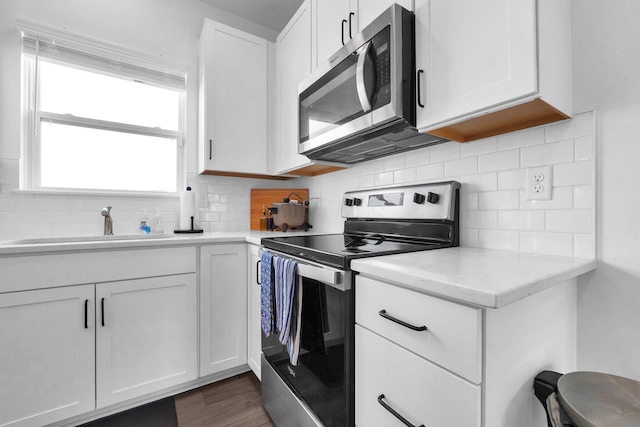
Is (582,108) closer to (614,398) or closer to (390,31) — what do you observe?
(390,31)

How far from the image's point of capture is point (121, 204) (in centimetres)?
200

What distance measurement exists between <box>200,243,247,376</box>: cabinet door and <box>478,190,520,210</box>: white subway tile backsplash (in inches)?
55.2

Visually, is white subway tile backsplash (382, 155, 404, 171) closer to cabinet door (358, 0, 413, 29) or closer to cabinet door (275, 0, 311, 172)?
cabinet door (275, 0, 311, 172)

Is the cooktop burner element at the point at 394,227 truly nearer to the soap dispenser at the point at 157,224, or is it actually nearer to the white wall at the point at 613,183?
the white wall at the point at 613,183

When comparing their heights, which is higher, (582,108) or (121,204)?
(582,108)

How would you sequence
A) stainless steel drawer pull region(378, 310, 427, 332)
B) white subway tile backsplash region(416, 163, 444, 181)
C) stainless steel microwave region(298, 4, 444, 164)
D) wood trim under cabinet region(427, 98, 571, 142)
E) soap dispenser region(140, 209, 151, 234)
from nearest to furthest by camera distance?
stainless steel drawer pull region(378, 310, 427, 332)
wood trim under cabinet region(427, 98, 571, 142)
stainless steel microwave region(298, 4, 444, 164)
white subway tile backsplash region(416, 163, 444, 181)
soap dispenser region(140, 209, 151, 234)

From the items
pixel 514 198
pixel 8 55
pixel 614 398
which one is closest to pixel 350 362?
pixel 614 398

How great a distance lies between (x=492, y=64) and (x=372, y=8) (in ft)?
2.30

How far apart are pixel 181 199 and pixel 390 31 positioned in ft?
5.90

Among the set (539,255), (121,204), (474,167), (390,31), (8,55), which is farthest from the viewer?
(121,204)

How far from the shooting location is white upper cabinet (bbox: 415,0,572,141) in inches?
32.5

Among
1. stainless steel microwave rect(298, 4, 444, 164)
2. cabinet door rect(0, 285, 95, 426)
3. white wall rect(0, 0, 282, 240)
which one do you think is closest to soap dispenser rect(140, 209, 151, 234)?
white wall rect(0, 0, 282, 240)

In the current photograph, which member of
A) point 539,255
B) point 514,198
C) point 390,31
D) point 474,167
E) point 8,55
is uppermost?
point 8,55

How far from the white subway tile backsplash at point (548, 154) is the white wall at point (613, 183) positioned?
80mm
